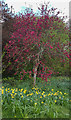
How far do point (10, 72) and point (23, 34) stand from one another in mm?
2693

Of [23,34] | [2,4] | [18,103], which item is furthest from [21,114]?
[2,4]

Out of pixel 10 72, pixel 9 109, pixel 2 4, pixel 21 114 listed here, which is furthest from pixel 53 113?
pixel 2 4

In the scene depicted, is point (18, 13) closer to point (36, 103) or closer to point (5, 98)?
point (5, 98)

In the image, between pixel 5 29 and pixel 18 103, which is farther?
pixel 5 29

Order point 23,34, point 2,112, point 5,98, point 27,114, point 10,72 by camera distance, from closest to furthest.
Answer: point 27,114
point 2,112
point 5,98
point 23,34
point 10,72

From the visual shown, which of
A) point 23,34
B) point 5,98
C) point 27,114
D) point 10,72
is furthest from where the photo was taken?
point 10,72

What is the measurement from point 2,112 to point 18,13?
4.85 meters

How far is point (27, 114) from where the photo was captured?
329 centimetres

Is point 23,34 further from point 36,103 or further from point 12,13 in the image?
point 36,103

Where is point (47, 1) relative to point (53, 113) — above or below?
above

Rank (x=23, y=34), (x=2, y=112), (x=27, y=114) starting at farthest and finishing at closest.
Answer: (x=23, y=34), (x=2, y=112), (x=27, y=114)

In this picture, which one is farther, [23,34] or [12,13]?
[12,13]

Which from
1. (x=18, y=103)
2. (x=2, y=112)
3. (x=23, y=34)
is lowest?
(x=2, y=112)

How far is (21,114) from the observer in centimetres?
333
